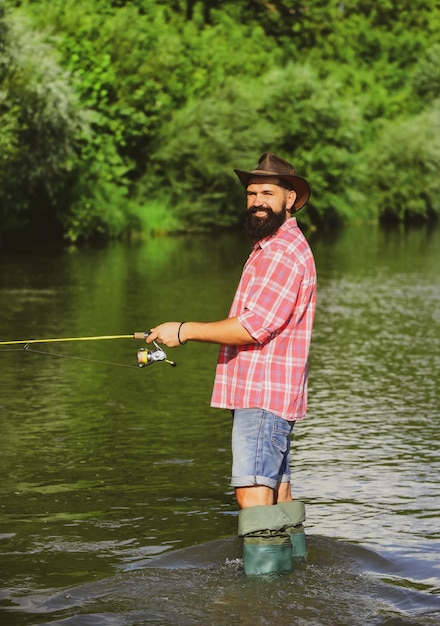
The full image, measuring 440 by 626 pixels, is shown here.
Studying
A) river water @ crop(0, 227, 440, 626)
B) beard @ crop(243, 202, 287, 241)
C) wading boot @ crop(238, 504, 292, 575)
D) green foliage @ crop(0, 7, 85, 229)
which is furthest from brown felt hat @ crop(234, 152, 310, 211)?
green foliage @ crop(0, 7, 85, 229)

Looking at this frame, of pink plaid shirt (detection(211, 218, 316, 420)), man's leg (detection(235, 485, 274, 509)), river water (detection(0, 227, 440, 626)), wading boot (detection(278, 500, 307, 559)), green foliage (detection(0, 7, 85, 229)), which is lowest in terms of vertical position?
river water (detection(0, 227, 440, 626))

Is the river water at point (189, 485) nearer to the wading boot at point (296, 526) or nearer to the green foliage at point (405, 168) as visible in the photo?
the wading boot at point (296, 526)

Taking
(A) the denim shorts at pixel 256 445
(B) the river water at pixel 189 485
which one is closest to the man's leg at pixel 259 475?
(A) the denim shorts at pixel 256 445

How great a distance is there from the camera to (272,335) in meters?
6.12

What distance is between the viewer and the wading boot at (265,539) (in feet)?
20.0

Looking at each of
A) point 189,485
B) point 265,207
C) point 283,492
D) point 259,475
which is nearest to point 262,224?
point 265,207

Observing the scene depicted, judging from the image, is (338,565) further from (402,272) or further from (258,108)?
(258,108)

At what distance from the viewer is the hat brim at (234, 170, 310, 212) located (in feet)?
20.3

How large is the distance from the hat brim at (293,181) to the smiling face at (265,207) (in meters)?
0.03

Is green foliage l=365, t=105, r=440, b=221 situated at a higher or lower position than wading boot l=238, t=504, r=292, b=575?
higher

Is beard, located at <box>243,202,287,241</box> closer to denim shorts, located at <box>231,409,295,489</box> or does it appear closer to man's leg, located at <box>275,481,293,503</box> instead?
denim shorts, located at <box>231,409,295,489</box>

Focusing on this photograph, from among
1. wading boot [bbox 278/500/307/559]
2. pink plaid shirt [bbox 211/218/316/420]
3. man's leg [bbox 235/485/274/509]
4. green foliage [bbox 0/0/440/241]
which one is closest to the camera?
pink plaid shirt [bbox 211/218/316/420]

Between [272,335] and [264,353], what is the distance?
9cm

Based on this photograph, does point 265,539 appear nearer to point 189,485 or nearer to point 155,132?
point 189,485
